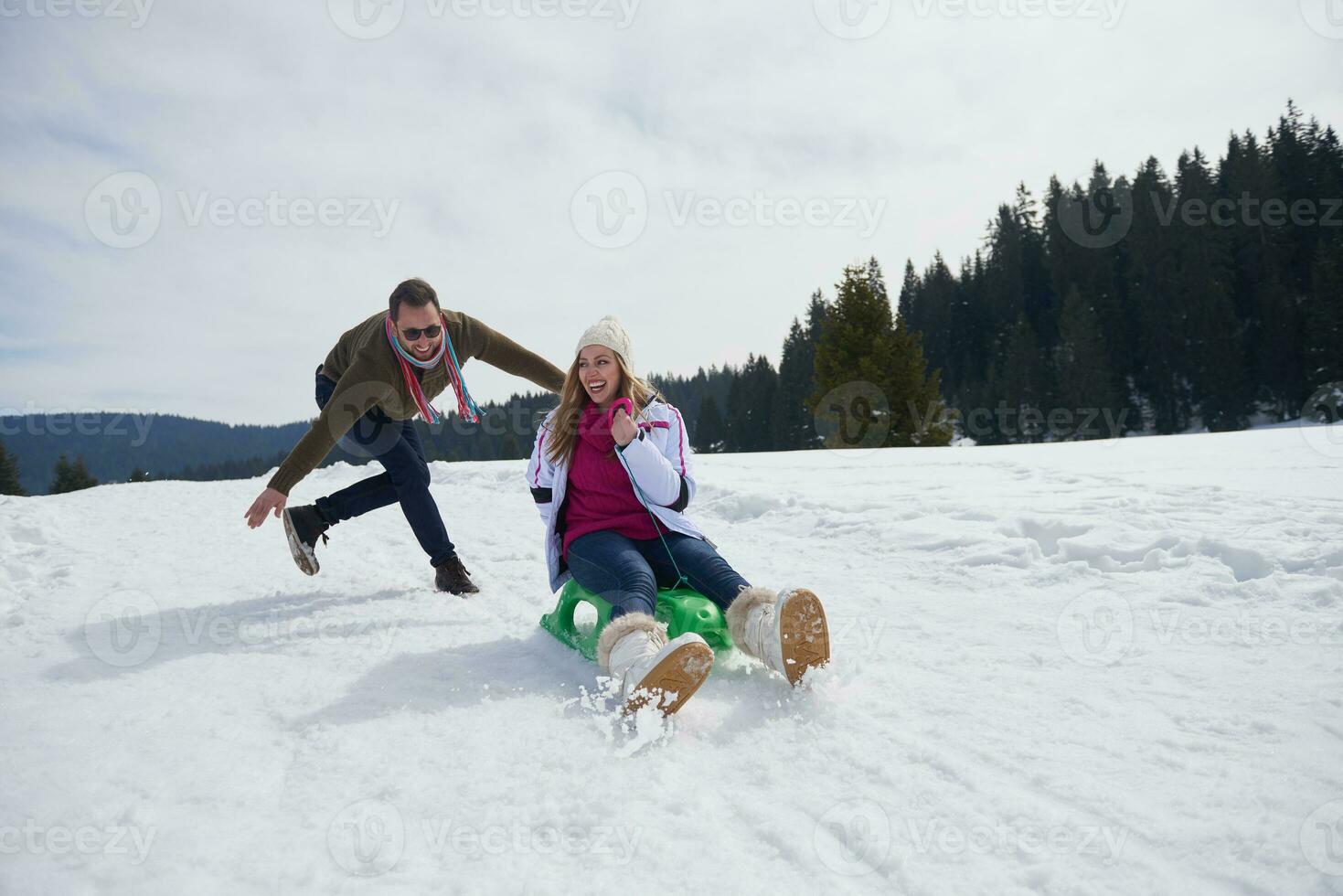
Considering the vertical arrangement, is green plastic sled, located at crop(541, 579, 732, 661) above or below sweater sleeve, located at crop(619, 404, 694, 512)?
below

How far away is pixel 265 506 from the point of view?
3168 millimetres

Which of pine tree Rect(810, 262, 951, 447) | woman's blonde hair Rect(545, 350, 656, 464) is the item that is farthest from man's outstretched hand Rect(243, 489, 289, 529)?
pine tree Rect(810, 262, 951, 447)

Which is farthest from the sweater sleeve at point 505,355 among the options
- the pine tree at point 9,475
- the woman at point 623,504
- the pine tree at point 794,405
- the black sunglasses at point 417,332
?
the pine tree at point 9,475

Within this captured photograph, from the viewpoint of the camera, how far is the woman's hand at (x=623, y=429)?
9.31ft

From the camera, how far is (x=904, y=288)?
66.8 meters

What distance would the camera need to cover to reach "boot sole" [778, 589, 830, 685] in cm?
235

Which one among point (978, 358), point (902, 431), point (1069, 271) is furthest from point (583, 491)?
point (978, 358)

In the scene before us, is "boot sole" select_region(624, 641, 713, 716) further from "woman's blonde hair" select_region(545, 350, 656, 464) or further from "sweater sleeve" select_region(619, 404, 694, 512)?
"woman's blonde hair" select_region(545, 350, 656, 464)

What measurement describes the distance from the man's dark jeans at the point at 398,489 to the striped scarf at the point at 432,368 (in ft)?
0.65

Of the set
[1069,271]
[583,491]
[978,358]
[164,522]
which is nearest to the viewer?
[583,491]

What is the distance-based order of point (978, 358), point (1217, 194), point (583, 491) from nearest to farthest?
point (583, 491), point (1217, 194), point (978, 358)

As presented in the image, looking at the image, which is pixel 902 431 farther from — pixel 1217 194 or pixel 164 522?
pixel 1217 194

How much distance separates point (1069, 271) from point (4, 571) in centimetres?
5636

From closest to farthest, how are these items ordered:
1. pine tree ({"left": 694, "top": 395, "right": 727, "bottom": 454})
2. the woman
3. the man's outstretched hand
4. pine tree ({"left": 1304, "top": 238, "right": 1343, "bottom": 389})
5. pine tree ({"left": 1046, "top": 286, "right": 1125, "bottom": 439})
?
the woman < the man's outstretched hand < pine tree ({"left": 1304, "top": 238, "right": 1343, "bottom": 389}) < pine tree ({"left": 1046, "top": 286, "right": 1125, "bottom": 439}) < pine tree ({"left": 694, "top": 395, "right": 727, "bottom": 454})
